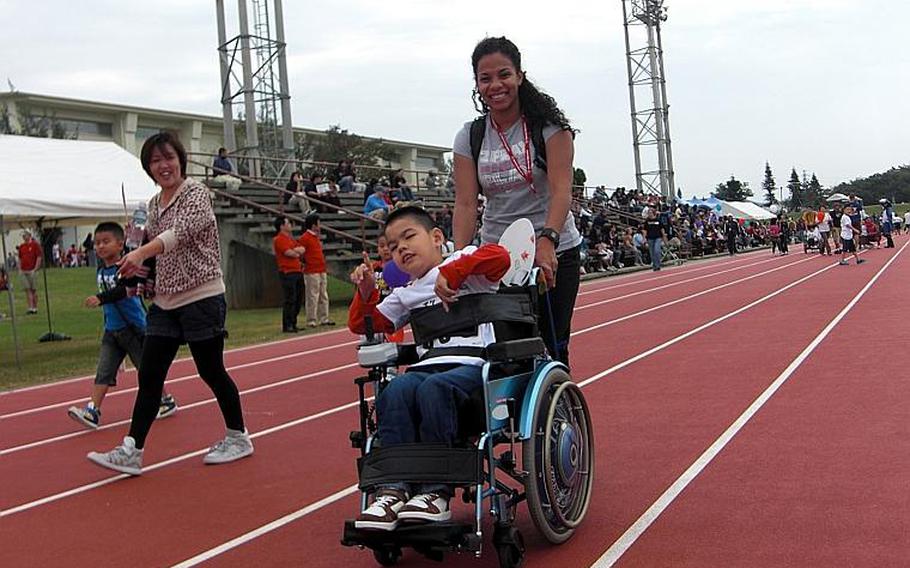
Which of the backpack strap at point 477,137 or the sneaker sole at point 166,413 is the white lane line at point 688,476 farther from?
the sneaker sole at point 166,413

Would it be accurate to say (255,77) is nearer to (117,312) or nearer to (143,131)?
(117,312)

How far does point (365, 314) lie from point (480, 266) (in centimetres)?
66

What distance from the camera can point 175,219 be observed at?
18.6 feet

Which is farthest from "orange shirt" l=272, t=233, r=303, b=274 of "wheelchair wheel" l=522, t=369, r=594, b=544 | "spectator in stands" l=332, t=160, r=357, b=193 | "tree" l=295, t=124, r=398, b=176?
"tree" l=295, t=124, r=398, b=176

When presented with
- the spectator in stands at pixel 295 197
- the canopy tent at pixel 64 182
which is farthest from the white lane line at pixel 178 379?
the spectator in stands at pixel 295 197

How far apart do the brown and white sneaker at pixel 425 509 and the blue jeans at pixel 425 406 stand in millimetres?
61

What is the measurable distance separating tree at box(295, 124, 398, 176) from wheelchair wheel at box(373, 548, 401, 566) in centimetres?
5643

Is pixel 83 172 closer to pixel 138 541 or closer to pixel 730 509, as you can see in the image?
pixel 138 541

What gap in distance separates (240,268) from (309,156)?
4011 cm

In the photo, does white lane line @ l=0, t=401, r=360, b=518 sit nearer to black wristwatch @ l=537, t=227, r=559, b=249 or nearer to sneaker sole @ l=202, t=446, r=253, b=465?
sneaker sole @ l=202, t=446, r=253, b=465

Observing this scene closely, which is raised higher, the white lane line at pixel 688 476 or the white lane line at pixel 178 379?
the white lane line at pixel 178 379

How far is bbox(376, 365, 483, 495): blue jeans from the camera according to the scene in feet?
11.7

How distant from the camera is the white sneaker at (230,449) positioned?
5887 mm

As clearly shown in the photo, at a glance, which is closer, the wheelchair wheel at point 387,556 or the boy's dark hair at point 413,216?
the wheelchair wheel at point 387,556
